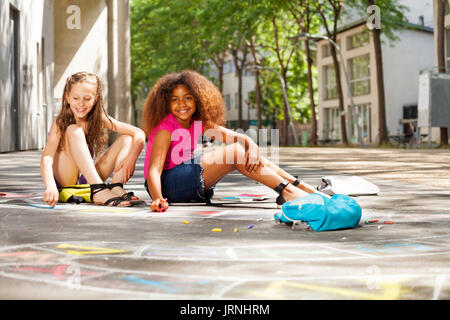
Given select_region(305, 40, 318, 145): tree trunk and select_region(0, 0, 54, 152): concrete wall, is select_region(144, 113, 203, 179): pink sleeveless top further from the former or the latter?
select_region(305, 40, 318, 145): tree trunk

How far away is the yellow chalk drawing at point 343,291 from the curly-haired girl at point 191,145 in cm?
284

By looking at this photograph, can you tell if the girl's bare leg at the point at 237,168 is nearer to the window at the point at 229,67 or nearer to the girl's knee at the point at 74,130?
the girl's knee at the point at 74,130

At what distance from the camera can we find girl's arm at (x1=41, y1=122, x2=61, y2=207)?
5.86 meters

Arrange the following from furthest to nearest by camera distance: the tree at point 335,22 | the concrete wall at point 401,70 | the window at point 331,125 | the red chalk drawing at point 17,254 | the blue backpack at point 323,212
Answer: the window at point 331,125, the concrete wall at point 401,70, the tree at point 335,22, the blue backpack at point 323,212, the red chalk drawing at point 17,254

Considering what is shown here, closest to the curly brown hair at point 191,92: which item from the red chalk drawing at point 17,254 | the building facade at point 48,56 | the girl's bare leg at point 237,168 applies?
the girl's bare leg at point 237,168

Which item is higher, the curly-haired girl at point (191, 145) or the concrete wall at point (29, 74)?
the concrete wall at point (29, 74)

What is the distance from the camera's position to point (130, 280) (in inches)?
121

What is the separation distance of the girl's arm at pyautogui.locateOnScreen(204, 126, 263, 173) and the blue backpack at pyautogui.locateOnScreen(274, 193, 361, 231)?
913mm

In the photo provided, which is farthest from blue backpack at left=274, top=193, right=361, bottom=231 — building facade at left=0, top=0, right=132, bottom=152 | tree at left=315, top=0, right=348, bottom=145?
tree at left=315, top=0, right=348, bottom=145

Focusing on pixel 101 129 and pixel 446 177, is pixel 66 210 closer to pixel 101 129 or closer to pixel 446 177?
pixel 101 129

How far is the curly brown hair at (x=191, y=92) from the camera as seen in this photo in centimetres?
599

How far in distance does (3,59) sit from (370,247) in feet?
54.7

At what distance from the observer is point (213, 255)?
3.74 meters

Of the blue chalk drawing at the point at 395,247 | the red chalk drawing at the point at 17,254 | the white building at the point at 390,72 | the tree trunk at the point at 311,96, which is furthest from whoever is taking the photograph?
the white building at the point at 390,72
